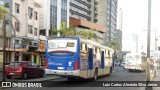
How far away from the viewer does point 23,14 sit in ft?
180

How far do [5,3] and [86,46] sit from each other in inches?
1125

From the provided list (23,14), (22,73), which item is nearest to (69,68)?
(22,73)

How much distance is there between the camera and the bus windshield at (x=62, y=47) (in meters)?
22.3

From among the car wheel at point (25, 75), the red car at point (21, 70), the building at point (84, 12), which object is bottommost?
the car wheel at point (25, 75)

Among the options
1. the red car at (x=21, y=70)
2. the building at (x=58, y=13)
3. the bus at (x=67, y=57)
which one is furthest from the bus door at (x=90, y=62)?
the building at (x=58, y=13)

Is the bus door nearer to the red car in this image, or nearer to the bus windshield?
the bus windshield

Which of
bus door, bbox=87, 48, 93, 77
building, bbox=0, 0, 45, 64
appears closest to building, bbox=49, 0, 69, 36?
building, bbox=0, 0, 45, 64

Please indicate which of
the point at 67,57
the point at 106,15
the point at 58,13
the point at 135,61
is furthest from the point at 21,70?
the point at 106,15

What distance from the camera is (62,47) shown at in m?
22.6

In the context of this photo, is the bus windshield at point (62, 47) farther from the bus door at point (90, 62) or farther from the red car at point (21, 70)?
the red car at point (21, 70)

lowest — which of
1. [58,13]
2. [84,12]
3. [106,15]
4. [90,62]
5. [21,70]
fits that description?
[21,70]

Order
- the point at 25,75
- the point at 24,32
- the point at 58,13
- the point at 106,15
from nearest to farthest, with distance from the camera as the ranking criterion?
the point at 25,75 → the point at 24,32 → the point at 58,13 → the point at 106,15

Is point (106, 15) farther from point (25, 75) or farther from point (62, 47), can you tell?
point (62, 47)

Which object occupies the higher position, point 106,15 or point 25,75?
point 106,15
